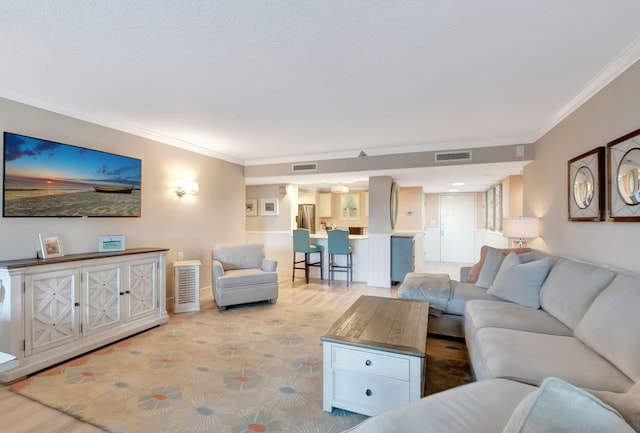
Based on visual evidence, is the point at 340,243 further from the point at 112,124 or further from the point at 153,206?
the point at 112,124

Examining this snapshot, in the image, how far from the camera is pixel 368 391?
1.85 meters

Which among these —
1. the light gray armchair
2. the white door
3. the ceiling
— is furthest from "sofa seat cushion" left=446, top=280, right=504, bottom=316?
the white door

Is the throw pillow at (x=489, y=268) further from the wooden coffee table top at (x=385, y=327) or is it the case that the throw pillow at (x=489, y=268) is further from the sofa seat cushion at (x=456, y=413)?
the sofa seat cushion at (x=456, y=413)

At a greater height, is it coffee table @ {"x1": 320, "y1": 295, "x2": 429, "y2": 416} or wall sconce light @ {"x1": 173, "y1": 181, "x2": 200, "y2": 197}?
wall sconce light @ {"x1": 173, "y1": 181, "x2": 200, "y2": 197}

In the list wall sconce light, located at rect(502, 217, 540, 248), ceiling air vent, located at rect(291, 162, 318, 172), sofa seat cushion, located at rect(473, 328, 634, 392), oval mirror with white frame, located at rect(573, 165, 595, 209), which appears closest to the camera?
sofa seat cushion, located at rect(473, 328, 634, 392)

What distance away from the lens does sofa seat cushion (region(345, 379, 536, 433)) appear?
1071 millimetres

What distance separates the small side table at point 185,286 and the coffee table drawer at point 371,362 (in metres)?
2.83

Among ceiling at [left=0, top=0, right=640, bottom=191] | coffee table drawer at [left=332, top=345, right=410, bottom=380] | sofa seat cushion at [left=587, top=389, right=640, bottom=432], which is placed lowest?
coffee table drawer at [left=332, top=345, right=410, bottom=380]

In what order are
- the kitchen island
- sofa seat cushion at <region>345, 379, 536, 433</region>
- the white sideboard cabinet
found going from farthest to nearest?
the kitchen island < the white sideboard cabinet < sofa seat cushion at <region>345, 379, 536, 433</region>

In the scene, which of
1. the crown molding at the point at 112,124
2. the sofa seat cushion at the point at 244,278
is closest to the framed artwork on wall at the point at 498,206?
the sofa seat cushion at the point at 244,278

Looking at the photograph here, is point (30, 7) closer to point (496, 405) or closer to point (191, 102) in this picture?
point (191, 102)

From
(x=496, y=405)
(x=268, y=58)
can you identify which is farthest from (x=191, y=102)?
(x=496, y=405)

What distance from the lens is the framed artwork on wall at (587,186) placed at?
238 cm

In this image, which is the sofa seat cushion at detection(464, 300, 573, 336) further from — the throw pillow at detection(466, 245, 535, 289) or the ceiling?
the ceiling
